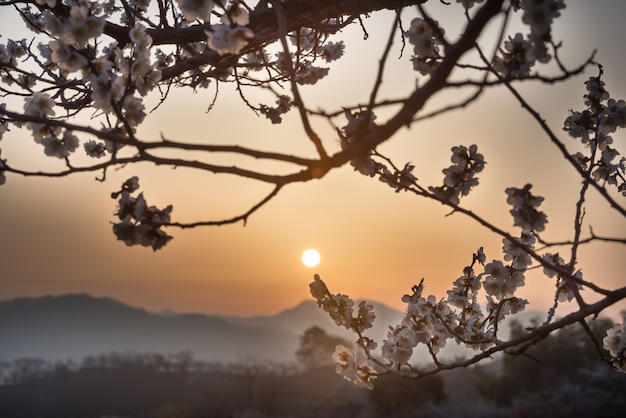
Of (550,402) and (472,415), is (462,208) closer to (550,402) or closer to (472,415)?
(472,415)

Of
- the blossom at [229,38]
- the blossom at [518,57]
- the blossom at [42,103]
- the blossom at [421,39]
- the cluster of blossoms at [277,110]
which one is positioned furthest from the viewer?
the cluster of blossoms at [277,110]

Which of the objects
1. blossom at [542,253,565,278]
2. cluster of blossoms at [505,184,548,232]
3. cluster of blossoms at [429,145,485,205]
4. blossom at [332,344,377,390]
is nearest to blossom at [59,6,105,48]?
cluster of blossoms at [429,145,485,205]

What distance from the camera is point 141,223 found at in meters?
2.10

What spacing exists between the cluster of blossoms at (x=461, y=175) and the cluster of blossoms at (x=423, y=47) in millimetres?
393

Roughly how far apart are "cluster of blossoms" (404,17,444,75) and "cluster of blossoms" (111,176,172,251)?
3.97ft

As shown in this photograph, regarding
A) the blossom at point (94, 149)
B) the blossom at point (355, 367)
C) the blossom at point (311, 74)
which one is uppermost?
the blossom at point (311, 74)

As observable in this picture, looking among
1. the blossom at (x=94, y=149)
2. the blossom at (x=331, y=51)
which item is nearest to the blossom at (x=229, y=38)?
the blossom at (x=94, y=149)

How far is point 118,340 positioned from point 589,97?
203819 millimetres

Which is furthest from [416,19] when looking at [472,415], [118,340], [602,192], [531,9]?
[118,340]

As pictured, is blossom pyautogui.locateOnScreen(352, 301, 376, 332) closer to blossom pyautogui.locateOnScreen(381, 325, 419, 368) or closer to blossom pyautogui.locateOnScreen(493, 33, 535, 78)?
blossom pyautogui.locateOnScreen(381, 325, 419, 368)

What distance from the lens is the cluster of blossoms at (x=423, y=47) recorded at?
247cm

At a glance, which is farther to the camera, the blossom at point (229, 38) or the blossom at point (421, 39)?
the blossom at point (421, 39)

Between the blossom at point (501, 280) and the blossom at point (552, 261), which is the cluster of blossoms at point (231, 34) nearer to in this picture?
the blossom at point (501, 280)

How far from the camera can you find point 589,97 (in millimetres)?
3188
